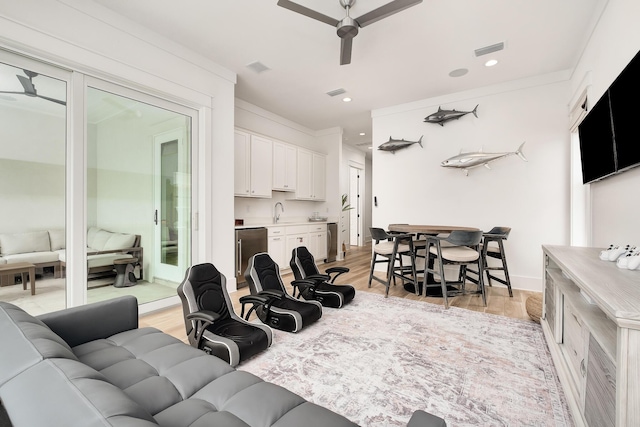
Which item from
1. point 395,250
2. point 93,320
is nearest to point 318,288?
point 395,250

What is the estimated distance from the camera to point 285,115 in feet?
19.2

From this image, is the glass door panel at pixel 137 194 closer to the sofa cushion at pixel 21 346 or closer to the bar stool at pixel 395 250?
the sofa cushion at pixel 21 346

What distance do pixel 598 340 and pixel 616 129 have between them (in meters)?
1.65

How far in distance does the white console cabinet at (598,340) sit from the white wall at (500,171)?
89.5 inches

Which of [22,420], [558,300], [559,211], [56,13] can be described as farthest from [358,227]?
[22,420]

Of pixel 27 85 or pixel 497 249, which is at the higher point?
pixel 27 85

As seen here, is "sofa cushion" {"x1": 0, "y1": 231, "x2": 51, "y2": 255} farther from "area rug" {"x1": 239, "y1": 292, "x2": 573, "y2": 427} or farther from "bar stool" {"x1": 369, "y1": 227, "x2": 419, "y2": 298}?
"bar stool" {"x1": 369, "y1": 227, "x2": 419, "y2": 298}

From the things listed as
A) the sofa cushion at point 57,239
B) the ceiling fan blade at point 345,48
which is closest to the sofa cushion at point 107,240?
the sofa cushion at point 57,239

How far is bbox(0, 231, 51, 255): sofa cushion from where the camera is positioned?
2320 millimetres

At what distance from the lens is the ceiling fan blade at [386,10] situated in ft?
7.46

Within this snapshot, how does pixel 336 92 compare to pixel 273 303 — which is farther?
pixel 336 92

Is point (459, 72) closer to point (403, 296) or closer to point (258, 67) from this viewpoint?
point (258, 67)

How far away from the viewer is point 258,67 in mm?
3904

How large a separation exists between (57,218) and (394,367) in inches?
127
